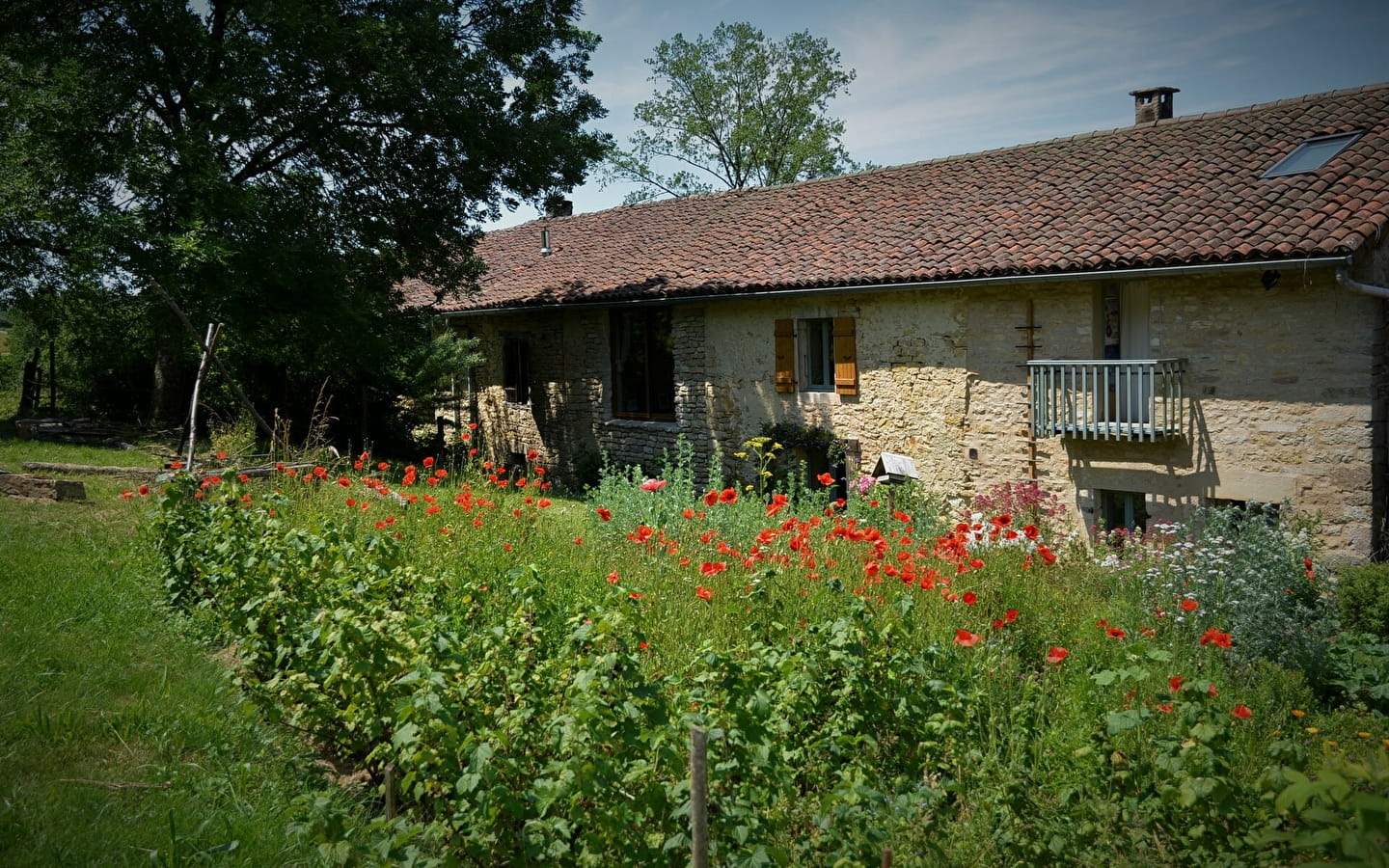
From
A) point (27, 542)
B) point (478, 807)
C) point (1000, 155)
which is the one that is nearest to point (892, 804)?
point (478, 807)

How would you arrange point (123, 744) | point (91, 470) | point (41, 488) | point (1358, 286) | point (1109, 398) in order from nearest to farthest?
point (123, 744), point (41, 488), point (1358, 286), point (91, 470), point (1109, 398)

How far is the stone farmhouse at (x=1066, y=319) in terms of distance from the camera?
1017cm

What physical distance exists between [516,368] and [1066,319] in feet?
38.1

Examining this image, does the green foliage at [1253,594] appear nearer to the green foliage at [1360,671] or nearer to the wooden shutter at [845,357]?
the green foliage at [1360,671]

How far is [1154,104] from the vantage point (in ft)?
48.3

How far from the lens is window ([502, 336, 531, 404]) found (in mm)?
19781

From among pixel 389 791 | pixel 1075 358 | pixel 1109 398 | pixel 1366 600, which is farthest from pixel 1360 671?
pixel 1075 358

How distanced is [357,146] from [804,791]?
47.6 ft

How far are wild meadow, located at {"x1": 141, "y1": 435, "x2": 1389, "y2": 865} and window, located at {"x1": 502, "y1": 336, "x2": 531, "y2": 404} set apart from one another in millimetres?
12903

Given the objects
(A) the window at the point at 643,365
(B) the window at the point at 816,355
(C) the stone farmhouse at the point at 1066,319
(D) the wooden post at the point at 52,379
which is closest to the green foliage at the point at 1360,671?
(C) the stone farmhouse at the point at 1066,319

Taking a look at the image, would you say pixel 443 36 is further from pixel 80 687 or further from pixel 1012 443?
pixel 80 687

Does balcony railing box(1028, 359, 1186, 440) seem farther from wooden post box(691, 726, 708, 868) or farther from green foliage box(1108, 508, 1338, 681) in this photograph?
wooden post box(691, 726, 708, 868)

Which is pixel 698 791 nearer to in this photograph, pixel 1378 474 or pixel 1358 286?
pixel 1358 286

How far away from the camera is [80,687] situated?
4.77 m
